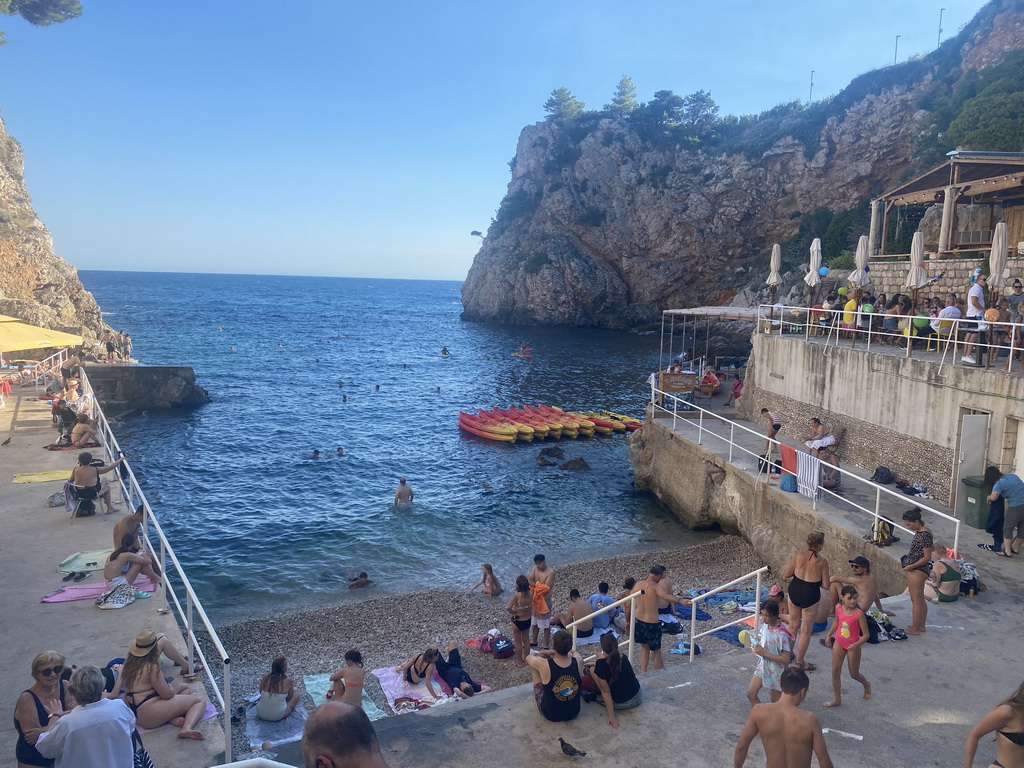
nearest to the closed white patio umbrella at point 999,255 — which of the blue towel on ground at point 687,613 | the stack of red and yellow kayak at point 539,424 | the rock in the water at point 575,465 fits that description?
the blue towel on ground at point 687,613

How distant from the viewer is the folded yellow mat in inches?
542

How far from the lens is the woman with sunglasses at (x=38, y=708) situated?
17.5 ft

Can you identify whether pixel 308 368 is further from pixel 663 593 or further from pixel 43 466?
pixel 663 593

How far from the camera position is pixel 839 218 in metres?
60.6

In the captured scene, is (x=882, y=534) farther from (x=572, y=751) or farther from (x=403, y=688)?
(x=403, y=688)

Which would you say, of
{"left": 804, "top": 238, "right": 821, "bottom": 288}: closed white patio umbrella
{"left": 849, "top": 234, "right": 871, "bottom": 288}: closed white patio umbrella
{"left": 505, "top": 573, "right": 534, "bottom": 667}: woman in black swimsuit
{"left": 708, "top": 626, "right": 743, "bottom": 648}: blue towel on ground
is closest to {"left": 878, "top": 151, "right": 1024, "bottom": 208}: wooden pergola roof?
{"left": 849, "top": 234, "right": 871, "bottom": 288}: closed white patio umbrella

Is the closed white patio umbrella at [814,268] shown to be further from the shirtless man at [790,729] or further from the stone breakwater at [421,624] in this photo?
the shirtless man at [790,729]

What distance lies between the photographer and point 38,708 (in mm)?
5527

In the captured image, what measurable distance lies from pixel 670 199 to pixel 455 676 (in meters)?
74.0

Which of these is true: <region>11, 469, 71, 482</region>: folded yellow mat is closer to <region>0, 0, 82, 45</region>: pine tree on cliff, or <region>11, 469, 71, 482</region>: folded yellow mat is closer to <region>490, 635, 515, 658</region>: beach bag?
<region>490, 635, 515, 658</region>: beach bag

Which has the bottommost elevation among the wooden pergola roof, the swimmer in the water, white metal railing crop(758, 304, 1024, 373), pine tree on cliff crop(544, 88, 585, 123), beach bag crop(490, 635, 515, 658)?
the swimmer in the water

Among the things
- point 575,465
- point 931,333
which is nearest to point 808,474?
point 931,333

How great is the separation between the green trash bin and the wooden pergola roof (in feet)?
38.6

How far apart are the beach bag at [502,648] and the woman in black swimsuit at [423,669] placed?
184 centimetres
